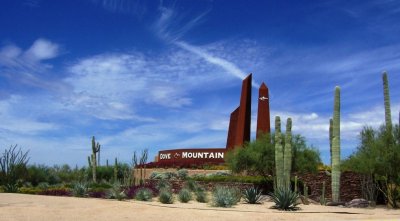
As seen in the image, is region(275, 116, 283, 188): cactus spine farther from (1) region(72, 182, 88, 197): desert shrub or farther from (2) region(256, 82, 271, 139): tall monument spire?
(2) region(256, 82, 271, 139): tall monument spire

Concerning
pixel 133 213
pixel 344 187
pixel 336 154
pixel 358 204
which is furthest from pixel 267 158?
pixel 133 213

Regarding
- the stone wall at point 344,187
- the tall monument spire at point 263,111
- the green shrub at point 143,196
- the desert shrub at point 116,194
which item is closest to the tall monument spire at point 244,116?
the tall monument spire at point 263,111

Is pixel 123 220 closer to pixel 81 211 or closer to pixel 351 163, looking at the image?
pixel 81 211

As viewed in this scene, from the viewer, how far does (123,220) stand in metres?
15.6

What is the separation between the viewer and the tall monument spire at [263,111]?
4375 centimetres

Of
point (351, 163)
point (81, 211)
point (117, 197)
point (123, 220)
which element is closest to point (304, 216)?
point (123, 220)

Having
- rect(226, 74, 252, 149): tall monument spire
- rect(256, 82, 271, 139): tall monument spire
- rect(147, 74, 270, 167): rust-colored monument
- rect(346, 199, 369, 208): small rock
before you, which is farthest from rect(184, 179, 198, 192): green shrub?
A: rect(256, 82, 271, 139): tall monument spire

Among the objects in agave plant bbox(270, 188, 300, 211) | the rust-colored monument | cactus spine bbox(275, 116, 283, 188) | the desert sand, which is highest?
Answer: the rust-colored monument

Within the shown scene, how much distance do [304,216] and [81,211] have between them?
7595mm

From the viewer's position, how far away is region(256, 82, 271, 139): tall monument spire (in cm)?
4375

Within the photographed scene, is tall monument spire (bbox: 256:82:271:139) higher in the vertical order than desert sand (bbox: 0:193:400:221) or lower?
higher

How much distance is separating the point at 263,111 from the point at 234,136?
618cm

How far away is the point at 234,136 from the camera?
161ft

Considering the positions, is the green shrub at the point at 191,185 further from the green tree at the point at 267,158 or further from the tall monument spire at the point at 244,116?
the tall monument spire at the point at 244,116
